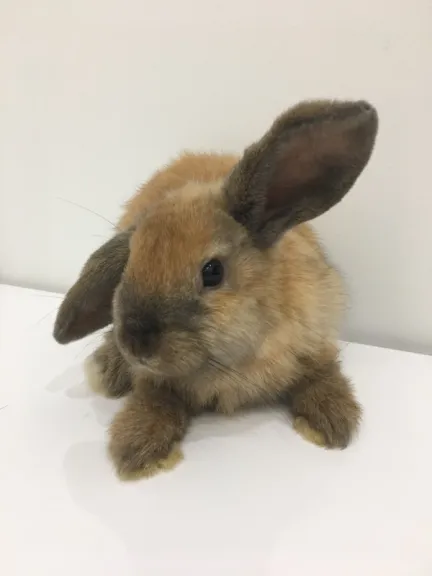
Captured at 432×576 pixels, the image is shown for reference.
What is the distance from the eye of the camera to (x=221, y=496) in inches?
33.2

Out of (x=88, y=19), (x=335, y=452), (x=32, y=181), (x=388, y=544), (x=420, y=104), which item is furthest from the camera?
(x=32, y=181)

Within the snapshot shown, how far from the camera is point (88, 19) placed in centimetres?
119

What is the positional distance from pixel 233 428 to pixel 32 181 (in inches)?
26.9

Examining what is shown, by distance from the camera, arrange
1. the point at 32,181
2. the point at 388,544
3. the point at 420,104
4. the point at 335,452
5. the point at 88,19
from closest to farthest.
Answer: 1. the point at 388,544
2. the point at 335,452
3. the point at 420,104
4. the point at 88,19
5. the point at 32,181

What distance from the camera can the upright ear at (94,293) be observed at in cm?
91

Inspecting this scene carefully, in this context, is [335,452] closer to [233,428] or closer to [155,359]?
[233,428]

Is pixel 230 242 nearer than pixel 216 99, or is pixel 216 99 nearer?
pixel 230 242

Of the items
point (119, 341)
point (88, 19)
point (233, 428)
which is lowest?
point (233, 428)

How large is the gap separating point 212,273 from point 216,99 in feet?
1.54

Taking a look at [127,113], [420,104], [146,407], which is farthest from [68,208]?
[420,104]

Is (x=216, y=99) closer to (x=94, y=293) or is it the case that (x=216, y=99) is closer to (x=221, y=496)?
(x=94, y=293)

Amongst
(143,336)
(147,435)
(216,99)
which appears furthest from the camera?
(216,99)

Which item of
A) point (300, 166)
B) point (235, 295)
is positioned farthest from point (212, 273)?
point (300, 166)

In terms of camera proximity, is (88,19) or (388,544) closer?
(388,544)
